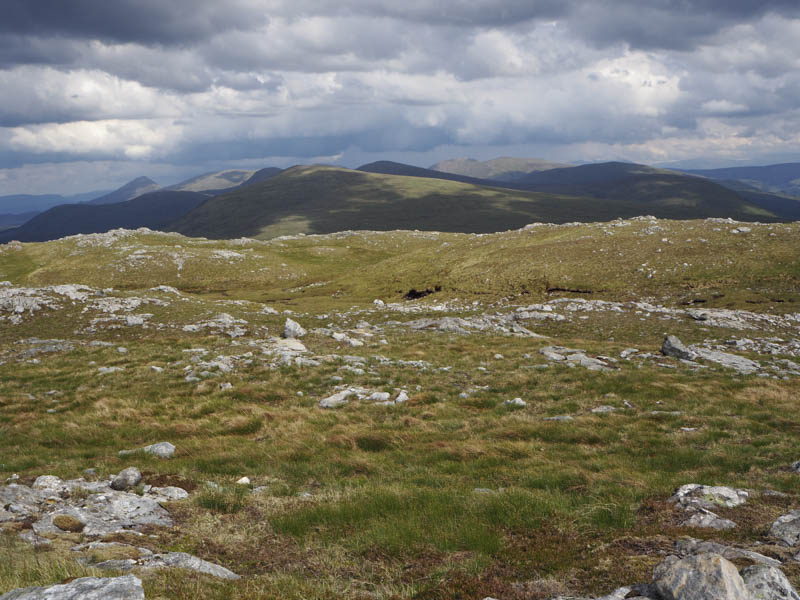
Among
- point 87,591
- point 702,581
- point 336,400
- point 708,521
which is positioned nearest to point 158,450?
point 336,400

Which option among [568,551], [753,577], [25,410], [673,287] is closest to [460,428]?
[568,551]

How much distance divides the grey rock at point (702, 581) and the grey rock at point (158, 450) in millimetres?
13748

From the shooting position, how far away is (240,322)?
43.4 meters

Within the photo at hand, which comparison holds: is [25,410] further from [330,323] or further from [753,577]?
[330,323]

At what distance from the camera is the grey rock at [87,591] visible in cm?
498

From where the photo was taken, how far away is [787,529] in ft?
24.9

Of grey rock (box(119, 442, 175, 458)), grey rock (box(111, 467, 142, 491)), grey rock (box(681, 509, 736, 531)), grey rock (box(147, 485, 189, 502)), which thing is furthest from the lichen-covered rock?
grey rock (box(681, 509, 736, 531))

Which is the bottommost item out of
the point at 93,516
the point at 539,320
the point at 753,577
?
the point at 539,320

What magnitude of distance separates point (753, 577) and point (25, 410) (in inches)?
979

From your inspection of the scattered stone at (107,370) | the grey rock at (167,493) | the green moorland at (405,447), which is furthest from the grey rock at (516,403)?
the scattered stone at (107,370)

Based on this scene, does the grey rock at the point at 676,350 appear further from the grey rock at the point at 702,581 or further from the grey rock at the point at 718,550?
the grey rock at the point at 702,581

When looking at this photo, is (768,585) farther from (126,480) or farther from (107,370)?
(107,370)

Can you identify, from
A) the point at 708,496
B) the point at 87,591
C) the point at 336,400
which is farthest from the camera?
the point at 336,400

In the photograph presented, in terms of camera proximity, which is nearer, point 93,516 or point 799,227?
point 93,516
